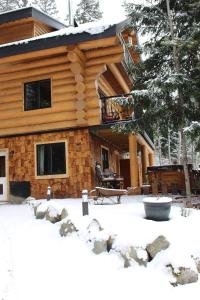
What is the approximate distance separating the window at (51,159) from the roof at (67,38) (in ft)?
12.9

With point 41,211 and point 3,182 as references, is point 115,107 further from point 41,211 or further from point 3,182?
point 41,211

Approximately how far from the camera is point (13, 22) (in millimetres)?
16516

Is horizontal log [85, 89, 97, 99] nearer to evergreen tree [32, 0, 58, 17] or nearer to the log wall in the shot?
the log wall

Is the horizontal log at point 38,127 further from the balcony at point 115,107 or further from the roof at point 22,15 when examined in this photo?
the roof at point 22,15

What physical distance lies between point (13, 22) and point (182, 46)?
9767 millimetres

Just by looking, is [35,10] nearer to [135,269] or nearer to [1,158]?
[1,158]

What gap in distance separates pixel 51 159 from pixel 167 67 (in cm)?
591

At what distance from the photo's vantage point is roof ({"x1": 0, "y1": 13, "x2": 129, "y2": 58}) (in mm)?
12781

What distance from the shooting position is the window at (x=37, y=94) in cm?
1492

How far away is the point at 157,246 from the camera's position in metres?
5.70

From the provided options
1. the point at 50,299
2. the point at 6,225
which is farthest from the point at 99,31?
the point at 50,299

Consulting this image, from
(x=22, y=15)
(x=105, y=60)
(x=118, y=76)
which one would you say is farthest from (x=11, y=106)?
(x=118, y=76)

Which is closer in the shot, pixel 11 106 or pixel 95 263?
pixel 95 263

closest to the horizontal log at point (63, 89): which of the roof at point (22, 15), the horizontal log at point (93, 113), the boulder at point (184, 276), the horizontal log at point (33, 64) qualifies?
the horizontal log at point (33, 64)
